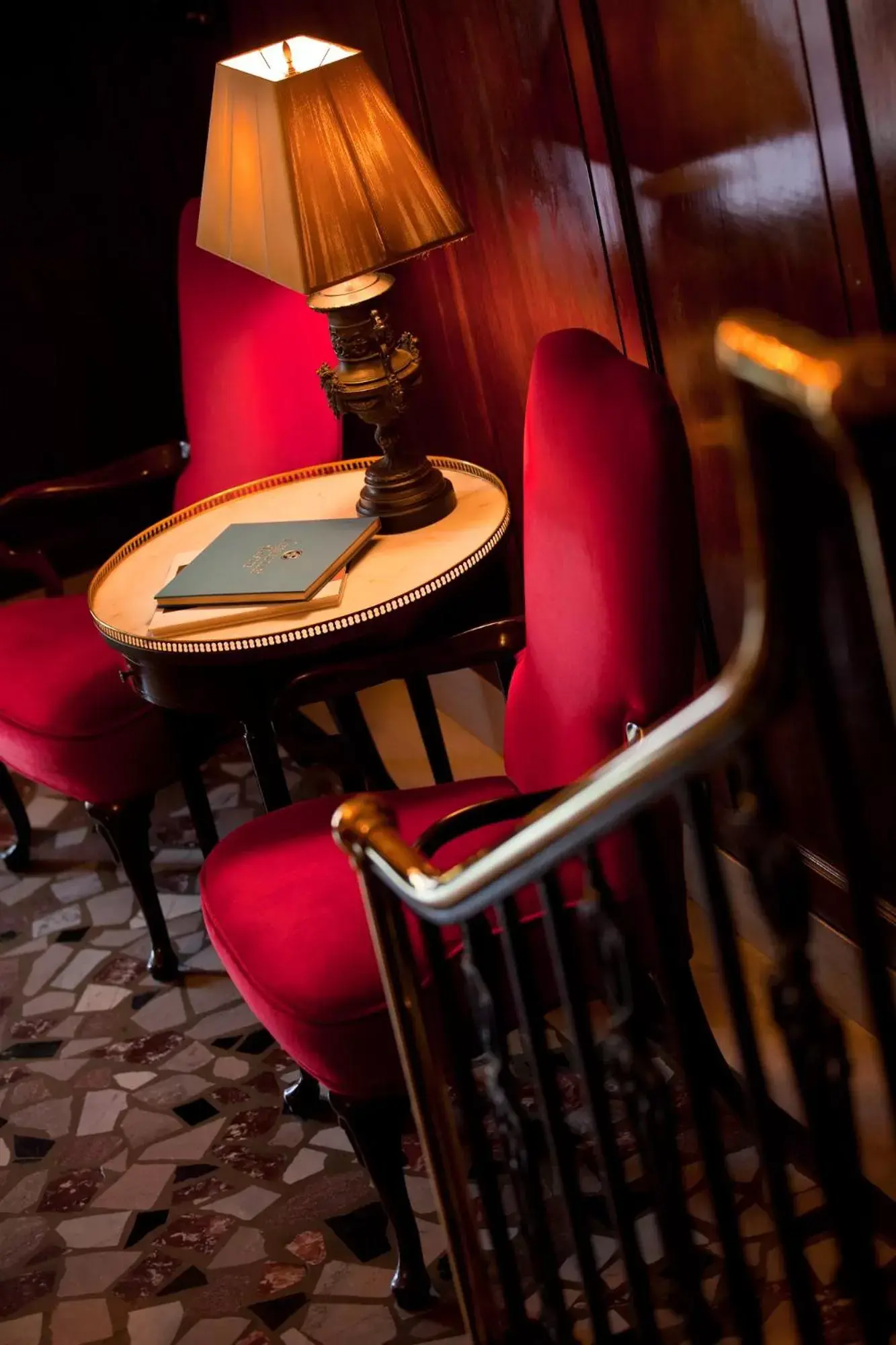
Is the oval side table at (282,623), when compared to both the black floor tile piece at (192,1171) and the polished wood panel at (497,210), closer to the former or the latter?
the polished wood panel at (497,210)

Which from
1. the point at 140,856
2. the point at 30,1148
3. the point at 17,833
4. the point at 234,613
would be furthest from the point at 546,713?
the point at 17,833

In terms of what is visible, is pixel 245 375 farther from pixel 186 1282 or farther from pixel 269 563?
pixel 186 1282

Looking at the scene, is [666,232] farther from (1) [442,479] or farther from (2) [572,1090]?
(2) [572,1090]

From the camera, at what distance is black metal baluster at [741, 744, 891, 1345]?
Result: 0.88 meters

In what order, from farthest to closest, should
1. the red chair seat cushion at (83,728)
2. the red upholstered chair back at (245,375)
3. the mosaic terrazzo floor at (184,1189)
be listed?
the red upholstered chair back at (245,375)
the red chair seat cushion at (83,728)
the mosaic terrazzo floor at (184,1189)

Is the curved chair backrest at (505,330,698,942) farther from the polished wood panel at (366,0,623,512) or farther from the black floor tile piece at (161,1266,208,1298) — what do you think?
the black floor tile piece at (161,1266,208,1298)

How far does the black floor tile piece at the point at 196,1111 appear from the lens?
2363 millimetres

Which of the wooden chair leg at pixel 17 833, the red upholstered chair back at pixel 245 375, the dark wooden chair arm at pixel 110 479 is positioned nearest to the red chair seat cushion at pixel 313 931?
the red upholstered chair back at pixel 245 375

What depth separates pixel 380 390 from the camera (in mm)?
2281

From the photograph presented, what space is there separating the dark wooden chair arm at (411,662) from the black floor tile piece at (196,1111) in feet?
2.50

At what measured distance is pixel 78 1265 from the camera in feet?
6.97

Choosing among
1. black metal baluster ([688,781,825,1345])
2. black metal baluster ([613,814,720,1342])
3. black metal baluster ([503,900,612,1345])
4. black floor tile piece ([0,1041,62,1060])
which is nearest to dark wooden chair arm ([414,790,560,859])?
black metal baluster ([503,900,612,1345])

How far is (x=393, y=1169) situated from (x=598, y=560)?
33.4 inches

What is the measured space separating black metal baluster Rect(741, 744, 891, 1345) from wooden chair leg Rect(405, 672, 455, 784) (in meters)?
1.54
